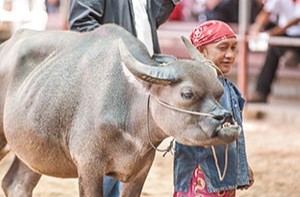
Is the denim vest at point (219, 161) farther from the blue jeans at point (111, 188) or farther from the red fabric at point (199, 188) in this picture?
the blue jeans at point (111, 188)

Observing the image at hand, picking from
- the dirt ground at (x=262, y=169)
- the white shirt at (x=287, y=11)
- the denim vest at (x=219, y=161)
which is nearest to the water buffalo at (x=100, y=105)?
the denim vest at (x=219, y=161)

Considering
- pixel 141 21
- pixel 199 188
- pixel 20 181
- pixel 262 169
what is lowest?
pixel 262 169

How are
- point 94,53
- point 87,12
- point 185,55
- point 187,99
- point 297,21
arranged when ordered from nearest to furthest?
point 187,99
point 94,53
point 87,12
point 297,21
point 185,55

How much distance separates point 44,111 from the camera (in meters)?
4.79

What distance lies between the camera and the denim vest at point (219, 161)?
4.84 meters

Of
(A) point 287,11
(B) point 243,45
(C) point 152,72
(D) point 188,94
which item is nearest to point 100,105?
(C) point 152,72

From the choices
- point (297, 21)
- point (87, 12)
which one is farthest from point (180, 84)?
point (297, 21)

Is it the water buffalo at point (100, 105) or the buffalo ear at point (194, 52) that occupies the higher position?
the buffalo ear at point (194, 52)

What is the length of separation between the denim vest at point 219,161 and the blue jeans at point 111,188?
0.54 m

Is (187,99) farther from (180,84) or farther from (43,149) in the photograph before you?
(43,149)

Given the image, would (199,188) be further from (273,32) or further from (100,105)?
(273,32)

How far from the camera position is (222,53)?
A: 15.9ft

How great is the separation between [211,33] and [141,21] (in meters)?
0.59

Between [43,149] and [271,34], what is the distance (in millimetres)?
7532
